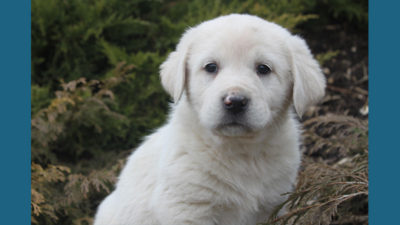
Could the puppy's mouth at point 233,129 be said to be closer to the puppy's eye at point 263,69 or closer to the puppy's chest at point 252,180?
the puppy's chest at point 252,180

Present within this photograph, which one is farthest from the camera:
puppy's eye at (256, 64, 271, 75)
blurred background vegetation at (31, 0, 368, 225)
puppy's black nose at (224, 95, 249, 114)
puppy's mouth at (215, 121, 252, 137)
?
blurred background vegetation at (31, 0, 368, 225)

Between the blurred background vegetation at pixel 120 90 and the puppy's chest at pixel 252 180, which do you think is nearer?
the puppy's chest at pixel 252 180

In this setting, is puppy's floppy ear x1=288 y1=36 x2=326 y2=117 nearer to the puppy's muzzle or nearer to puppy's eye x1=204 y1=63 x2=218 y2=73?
the puppy's muzzle

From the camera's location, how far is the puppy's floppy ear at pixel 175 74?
3.53 m

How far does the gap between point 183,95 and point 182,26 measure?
9.44ft

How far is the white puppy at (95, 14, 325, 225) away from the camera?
10.9 feet

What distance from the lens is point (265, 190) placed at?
361 centimetres

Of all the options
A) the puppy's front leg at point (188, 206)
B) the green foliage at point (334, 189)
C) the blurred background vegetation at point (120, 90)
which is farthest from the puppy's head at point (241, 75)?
the blurred background vegetation at point (120, 90)

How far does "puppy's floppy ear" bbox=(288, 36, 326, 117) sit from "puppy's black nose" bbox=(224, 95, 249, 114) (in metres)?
0.49

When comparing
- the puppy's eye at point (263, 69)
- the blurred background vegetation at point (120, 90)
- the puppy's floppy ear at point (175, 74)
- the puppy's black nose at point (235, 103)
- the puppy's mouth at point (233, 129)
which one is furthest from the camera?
the blurred background vegetation at point (120, 90)

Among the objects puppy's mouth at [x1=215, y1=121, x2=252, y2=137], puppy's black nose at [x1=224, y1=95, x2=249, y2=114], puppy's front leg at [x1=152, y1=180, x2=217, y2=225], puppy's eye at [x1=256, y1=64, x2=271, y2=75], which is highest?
puppy's eye at [x1=256, y1=64, x2=271, y2=75]

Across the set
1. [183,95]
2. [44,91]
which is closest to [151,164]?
[183,95]

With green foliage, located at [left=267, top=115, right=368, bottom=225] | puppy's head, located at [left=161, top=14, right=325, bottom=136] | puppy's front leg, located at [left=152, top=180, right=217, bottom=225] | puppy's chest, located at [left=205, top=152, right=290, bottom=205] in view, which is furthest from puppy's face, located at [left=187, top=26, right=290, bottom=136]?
green foliage, located at [left=267, top=115, right=368, bottom=225]

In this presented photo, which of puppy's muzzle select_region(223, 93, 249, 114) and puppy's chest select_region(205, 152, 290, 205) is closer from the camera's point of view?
puppy's muzzle select_region(223, 93, 249, 114)
